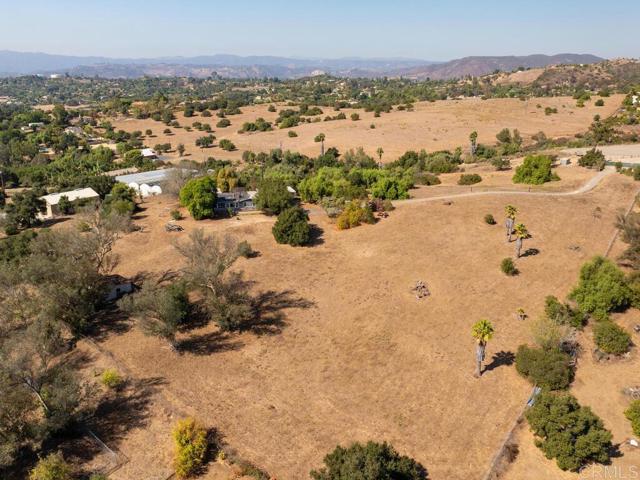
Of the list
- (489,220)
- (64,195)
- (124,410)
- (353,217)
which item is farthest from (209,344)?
(64,195)

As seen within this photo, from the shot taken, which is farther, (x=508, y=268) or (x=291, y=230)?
(x=291, y=230)

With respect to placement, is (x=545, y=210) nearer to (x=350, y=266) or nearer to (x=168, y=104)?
(x=350, y=266)

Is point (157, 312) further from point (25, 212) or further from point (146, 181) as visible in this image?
point (146, 181)

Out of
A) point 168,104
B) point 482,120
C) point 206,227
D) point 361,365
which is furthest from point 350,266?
point 168,104

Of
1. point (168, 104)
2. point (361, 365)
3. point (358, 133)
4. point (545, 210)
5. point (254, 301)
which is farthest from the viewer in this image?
point (168, 104)

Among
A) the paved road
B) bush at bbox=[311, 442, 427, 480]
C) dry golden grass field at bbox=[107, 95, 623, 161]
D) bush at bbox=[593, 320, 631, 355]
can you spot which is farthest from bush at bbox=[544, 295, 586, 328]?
dry golden grass field at bbox=[107, 95, 623, 161]

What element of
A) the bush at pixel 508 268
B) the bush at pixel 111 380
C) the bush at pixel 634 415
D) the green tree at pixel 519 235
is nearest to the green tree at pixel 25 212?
the bush at pixel 111 380
